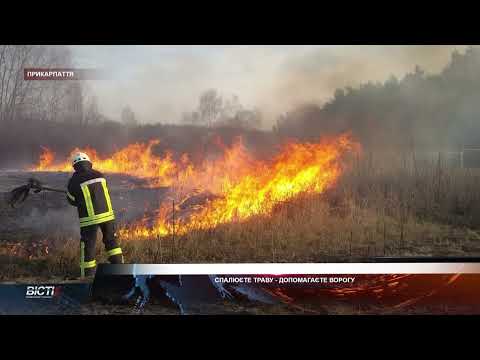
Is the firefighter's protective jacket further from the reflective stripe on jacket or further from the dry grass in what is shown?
the dry grass

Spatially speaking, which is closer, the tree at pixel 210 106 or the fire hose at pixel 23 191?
the tree at pixel 210 106

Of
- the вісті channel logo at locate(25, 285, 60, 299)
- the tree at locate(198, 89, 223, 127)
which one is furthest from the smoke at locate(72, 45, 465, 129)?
the вісті channel logo at locate(25, 285, 60, 299)

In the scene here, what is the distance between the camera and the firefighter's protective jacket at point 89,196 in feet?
21.0

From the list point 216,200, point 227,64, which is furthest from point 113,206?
point 227,64

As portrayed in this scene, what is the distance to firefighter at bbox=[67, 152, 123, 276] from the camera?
6398 mm

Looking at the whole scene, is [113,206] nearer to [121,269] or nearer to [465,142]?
[121,269]

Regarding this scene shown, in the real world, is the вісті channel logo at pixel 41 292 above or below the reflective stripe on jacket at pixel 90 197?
below

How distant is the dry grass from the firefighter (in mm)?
130

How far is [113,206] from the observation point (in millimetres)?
6477

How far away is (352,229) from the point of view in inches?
252

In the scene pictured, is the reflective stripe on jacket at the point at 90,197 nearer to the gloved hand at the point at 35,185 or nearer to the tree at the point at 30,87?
the gloved hand at the point at 35,185

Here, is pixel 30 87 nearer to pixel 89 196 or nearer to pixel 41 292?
pixel 89 196

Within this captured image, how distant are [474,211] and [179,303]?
13.5 feet

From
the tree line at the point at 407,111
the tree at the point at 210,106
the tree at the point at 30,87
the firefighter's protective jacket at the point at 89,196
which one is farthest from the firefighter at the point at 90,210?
the tree line at the point at 407,111
